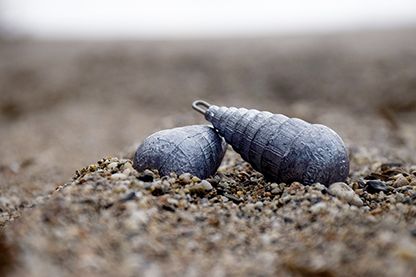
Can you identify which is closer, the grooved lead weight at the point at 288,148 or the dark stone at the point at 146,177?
the dark stone at the point at 146,177

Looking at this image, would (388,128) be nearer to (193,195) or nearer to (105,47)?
(193,195)

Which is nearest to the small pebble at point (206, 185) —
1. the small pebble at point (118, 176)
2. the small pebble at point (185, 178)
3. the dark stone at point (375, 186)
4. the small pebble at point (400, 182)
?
the small pebble at point (185, 178)

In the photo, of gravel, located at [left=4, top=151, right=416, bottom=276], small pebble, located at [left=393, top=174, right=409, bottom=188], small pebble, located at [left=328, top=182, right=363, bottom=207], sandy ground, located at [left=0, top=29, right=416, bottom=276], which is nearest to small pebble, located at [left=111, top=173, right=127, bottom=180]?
gravel, located at [left=4, top=151, right=416, bottom=276]

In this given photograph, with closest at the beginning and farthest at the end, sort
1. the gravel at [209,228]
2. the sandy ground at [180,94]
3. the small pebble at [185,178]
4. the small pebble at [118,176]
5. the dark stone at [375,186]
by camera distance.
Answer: the gravel at [209,228] → the small pebble at [118,176] → the small pebble at [185,178] → the dark stone at [375,186] → the sandy ground at [180,94]

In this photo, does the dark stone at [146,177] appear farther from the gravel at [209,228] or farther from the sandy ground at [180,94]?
the sandy ground at [180,94]

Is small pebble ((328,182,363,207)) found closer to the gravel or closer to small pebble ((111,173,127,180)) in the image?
the gravel

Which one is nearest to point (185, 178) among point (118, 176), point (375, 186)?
point (118, 176)

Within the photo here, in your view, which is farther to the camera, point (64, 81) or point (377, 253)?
point (64, 81)

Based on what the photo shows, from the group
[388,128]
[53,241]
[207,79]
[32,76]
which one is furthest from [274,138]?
[32,76]
